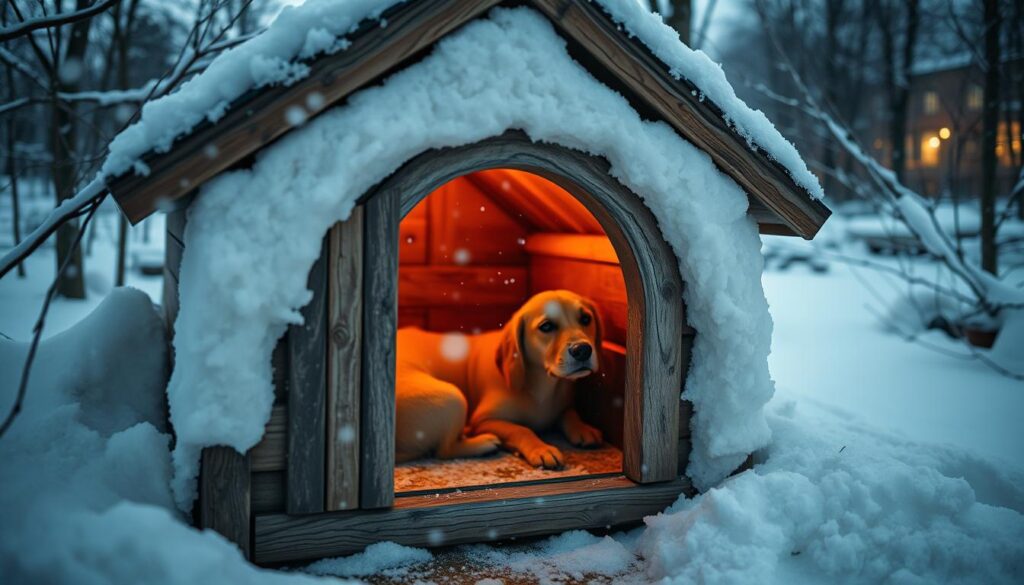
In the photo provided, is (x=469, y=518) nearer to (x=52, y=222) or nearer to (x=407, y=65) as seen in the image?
(x=407, y=65)

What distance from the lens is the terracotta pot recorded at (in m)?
8.05

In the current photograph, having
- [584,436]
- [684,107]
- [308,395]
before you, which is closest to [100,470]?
[308,395]

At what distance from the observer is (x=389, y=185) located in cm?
272

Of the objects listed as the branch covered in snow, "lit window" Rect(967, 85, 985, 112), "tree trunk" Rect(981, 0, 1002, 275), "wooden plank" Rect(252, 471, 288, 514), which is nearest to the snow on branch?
the branch covered in snow

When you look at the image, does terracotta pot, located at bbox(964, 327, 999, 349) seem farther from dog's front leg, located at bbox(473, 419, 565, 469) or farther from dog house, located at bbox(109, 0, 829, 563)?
dog's front leg, located at bbox(473, 419, 565, 469)

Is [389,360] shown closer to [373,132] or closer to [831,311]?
[373,132]

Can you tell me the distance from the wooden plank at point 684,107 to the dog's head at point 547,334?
1.17 metres

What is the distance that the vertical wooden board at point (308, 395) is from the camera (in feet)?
8.68

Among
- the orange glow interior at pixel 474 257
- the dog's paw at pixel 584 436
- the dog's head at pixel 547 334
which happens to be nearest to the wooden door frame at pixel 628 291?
the dog's head at pixel 547 334

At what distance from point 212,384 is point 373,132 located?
1011 millimetres

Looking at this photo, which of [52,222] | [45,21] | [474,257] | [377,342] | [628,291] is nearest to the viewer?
[377,342]

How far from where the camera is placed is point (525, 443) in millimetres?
3885

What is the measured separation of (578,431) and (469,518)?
1.34 meters

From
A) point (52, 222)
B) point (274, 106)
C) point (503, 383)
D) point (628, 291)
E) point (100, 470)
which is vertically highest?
point (274, 106)
